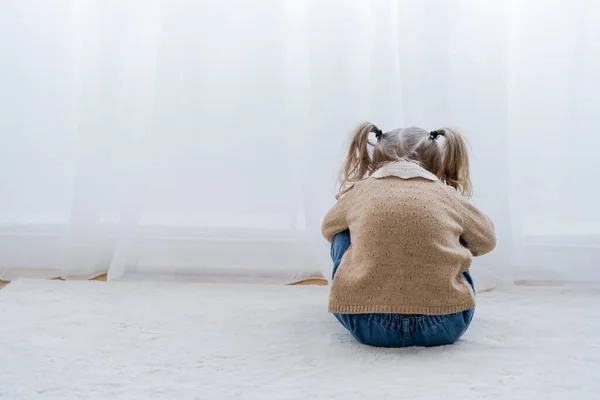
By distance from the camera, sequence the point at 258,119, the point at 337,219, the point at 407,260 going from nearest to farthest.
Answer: the point at 407,260
the point at 337,219
the point at 258,119

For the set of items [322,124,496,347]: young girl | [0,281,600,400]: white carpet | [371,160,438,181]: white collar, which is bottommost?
[0,281,600,400]: white carpet

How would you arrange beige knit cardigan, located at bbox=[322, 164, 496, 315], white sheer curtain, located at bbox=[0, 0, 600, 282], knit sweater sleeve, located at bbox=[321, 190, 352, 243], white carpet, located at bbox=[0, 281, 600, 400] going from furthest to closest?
white sheer curtain, located at bbox=[0, 0, 600, 282] < knit sweater sleeve, located at bbox=[321, 190, 352, 243] < beige knit cardigan, located at bbox=[322, 164, 496, 315] < white carpet, located at bbox=[0, 281, 600, 400]

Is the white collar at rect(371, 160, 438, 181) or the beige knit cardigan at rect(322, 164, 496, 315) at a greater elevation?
the white collar at rect(371, 160, 438, 181)

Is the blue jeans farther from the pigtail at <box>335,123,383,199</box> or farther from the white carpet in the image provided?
the pigtail at <box>335,123,383,199</box>

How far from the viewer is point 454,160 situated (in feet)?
4.89

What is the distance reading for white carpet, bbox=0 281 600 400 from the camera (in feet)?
3.59

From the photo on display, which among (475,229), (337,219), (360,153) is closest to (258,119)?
(360,153)

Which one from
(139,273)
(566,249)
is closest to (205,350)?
(139,273)

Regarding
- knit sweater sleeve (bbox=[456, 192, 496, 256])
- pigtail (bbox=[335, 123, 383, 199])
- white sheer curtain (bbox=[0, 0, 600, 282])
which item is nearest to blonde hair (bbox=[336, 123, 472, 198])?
pigtail (bbox=[335, 123, 383, 199])

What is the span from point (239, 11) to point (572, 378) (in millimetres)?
1130

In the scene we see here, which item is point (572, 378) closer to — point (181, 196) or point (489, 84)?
point (489, 84)

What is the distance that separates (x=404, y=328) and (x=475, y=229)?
233 mm

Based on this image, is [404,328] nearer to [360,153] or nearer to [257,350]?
[257,350]

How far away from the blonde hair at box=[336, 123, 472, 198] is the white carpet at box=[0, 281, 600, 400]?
297 millimetres
